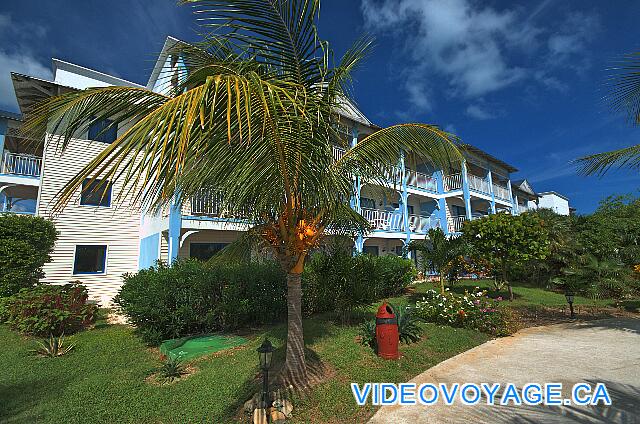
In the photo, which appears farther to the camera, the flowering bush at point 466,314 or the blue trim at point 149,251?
the blue trim at point 149,251

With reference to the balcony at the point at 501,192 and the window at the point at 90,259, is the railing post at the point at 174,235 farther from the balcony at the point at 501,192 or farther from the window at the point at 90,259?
the balcony at the point at 501,192

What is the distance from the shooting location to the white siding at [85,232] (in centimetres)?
1331

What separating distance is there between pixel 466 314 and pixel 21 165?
1788 cm

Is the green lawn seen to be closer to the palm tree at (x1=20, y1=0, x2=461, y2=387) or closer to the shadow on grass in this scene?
the shadow on grass

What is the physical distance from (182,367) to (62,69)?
19.3 metres

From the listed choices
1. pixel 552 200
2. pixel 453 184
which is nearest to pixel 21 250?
pixel 453 184

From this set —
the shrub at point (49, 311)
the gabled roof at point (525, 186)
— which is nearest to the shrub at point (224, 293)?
the shrub at point (49, 311)

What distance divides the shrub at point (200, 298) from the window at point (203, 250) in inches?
223

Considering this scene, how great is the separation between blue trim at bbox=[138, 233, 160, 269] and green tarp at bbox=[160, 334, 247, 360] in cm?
735

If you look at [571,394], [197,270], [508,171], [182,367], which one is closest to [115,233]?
[197,270]

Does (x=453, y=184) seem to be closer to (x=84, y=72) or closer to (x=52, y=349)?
(x=52, y=349)

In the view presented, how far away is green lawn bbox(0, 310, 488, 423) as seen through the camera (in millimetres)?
4043

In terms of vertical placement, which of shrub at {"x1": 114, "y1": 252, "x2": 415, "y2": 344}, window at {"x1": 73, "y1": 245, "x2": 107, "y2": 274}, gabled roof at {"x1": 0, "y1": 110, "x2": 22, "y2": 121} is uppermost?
gabled roof at {"x1": 0, "y1": 110, "x2": 22, "y2": 121}

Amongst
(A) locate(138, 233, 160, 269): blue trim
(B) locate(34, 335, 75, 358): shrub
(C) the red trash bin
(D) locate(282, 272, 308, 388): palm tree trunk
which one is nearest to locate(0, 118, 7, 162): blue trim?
(A) locate(138, 233, 160, 269): blue trim
